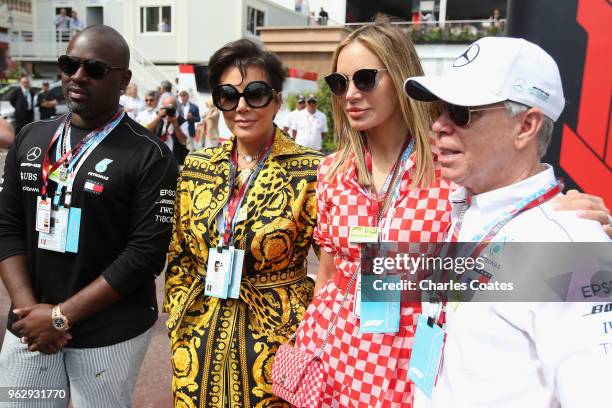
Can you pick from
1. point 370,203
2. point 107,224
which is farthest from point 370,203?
point 107,224

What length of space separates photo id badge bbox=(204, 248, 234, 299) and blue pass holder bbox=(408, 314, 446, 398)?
82cm

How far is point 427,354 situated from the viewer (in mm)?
1599

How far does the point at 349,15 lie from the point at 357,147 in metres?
34.5

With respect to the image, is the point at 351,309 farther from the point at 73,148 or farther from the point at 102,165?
the point at 73,148

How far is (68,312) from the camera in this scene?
7.11 ft

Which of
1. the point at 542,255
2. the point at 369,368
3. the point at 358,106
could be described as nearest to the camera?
the point at 542,255

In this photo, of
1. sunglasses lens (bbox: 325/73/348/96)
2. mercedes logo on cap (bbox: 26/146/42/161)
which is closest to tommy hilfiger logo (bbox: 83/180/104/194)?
mercedes logo on cap (bbox: 26/146/42/161)

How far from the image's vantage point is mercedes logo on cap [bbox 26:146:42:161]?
227 centimetres

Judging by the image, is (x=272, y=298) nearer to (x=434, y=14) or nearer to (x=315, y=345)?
(x=315, y=345)

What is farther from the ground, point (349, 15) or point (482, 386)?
point (349, 15)

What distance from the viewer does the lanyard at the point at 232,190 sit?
7.23 ft

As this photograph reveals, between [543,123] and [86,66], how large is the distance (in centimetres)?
175

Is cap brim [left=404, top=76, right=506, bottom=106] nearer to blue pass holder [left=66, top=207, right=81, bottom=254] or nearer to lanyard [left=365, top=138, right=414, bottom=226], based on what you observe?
lanyard [left=365, top=138, right=414, bottom=226]

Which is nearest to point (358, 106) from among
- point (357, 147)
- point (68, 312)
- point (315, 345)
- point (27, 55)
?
point (357, 147)
